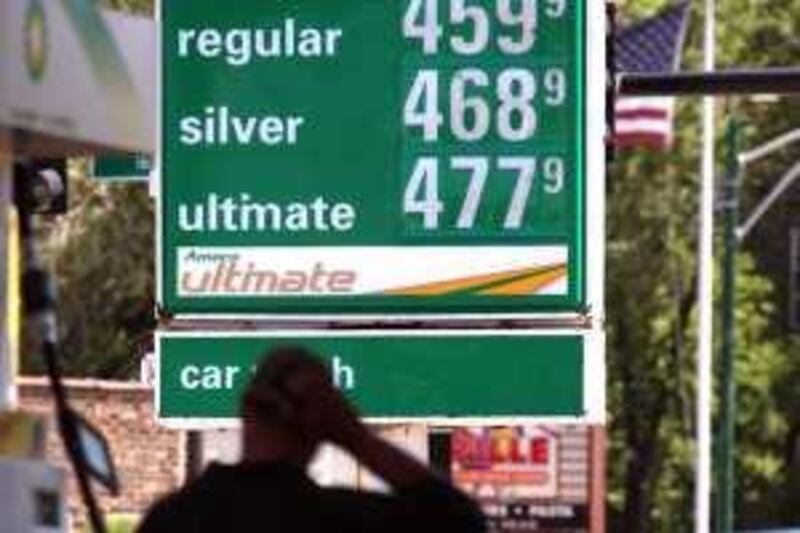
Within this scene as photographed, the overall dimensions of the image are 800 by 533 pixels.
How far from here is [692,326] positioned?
46.9 m

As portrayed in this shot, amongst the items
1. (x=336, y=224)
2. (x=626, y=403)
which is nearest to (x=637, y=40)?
(x=336, y=224)

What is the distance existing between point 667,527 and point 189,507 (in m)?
45.4

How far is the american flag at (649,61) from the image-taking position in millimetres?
26203

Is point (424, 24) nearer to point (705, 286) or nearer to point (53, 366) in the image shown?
point (53, 366)

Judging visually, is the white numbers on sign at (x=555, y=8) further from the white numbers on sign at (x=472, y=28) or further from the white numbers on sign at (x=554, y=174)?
the white numbers on sign at (x=554, y=174)

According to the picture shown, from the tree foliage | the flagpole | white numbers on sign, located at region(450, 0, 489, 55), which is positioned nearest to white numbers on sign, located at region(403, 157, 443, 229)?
white numbers on sign, located at region(450, 0, 489, 55)

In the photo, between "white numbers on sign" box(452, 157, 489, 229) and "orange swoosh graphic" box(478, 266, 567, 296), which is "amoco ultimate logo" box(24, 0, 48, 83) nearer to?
"white numbers on sign" box(452, 157, 489, 229)

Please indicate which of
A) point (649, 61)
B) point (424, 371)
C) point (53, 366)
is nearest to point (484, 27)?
point (424, 371)

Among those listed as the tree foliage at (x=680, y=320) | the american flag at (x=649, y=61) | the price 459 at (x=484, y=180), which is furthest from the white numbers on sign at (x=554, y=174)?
the tree foliage at (x=680, y=320)

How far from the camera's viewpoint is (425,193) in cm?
997

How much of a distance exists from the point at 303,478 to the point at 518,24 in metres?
5.17

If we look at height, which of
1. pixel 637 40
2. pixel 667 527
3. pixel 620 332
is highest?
pixel 637 40

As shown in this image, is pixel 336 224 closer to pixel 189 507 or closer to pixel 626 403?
pixel 189 507

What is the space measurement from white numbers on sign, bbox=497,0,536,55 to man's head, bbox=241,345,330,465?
5.05 meters
